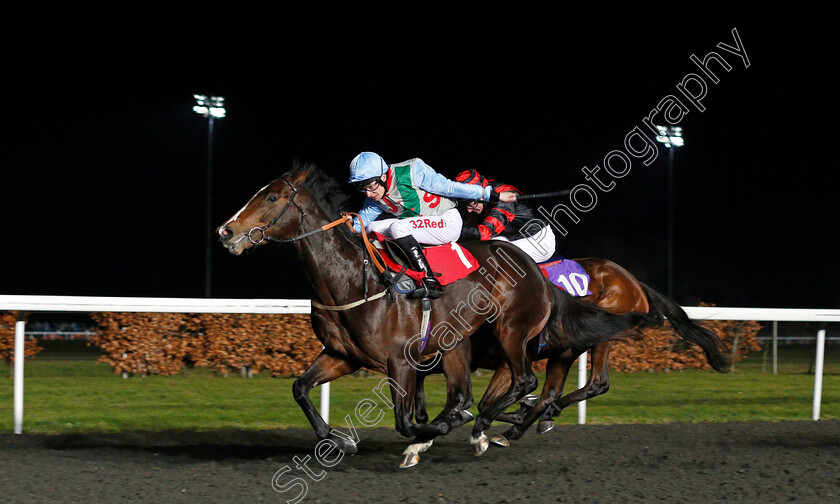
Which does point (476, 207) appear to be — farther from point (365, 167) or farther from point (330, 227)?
point (330, 227)

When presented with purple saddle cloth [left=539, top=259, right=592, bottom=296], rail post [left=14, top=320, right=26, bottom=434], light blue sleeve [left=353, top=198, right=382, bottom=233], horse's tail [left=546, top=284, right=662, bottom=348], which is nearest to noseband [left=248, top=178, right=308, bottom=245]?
light blue sleeve [left=353, top=198, right=382, bottom=233]

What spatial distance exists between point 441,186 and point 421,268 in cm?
50

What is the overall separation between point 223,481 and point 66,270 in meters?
26.7

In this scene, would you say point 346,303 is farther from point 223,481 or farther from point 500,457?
point 500,457

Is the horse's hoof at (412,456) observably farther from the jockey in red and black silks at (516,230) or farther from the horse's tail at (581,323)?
the jockey in red and black silks at (516,230)

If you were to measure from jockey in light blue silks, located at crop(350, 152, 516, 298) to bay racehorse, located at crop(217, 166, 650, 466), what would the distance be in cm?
17

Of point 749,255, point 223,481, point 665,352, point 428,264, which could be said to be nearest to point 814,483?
point 428,264

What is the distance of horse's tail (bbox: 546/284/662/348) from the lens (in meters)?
4.91

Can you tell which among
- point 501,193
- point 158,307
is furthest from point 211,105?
point 501,193

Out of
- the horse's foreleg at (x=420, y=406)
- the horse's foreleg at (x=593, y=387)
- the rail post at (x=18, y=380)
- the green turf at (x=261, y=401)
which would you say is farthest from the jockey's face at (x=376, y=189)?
the rail post at (x=18, y=380)

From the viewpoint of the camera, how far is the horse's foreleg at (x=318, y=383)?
13.4ft

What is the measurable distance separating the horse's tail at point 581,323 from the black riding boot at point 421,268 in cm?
99

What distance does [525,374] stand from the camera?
4.57m

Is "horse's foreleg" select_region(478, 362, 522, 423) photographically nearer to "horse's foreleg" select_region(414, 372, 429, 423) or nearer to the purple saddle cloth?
"horse's foreleg" select_region(414, 372, 429, 423)
